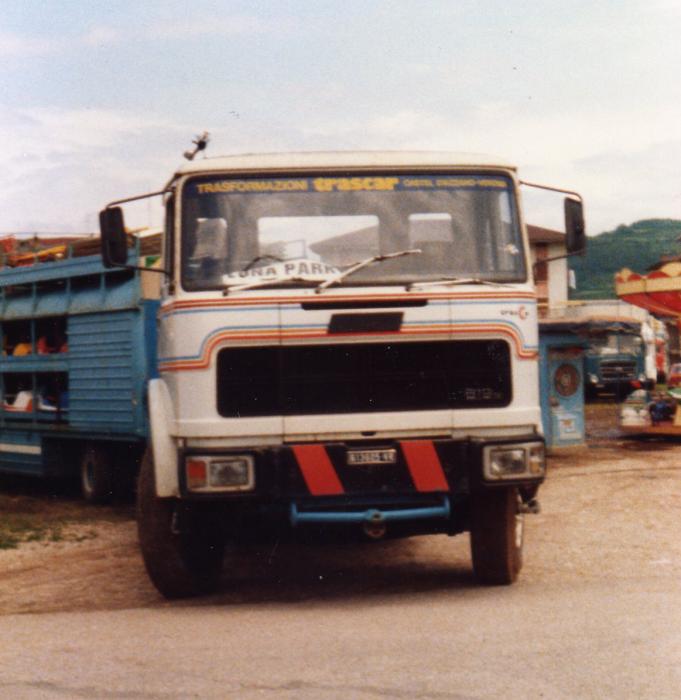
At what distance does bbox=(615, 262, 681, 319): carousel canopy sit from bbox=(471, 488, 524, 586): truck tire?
1496 cm

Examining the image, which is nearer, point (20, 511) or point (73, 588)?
point (73, 588)

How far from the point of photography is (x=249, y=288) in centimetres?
817

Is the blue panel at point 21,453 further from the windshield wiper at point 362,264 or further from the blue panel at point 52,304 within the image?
the windshield wiper at point 362,264

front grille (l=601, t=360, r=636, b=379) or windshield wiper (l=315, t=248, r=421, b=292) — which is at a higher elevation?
windshield wiper (l=315, t=248, r=421, b=292)

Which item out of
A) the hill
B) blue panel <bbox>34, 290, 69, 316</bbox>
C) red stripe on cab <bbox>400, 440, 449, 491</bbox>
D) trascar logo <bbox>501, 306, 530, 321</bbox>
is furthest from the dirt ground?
the hill

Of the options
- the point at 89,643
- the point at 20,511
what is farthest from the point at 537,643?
the point at 20,511

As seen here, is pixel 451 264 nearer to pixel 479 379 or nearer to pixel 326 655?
pixel 479 379

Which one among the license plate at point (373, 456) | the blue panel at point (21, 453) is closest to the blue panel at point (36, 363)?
the blue panel at point (21, 453)

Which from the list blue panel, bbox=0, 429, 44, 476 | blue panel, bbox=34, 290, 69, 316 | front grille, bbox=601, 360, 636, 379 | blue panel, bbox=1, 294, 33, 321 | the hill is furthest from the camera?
the hill

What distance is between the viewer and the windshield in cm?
830

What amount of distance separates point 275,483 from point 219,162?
2066 mm

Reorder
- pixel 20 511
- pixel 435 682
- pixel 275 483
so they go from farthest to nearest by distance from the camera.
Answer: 1. pixel 20 511
2. pixel 275 483
3. pixel 435 682

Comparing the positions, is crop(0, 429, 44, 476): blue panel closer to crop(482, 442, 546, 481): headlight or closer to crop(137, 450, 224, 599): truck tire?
crop(137, 450, 224, 599): truck tire

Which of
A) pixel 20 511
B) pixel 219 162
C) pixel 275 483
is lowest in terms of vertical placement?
pixel 20 511
